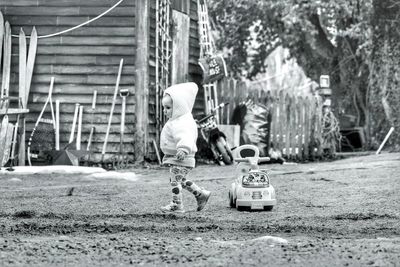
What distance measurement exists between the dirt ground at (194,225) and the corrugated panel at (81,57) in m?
2.63

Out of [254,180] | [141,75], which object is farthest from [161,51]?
[254,180]

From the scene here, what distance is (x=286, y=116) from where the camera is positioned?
1731 centimetres

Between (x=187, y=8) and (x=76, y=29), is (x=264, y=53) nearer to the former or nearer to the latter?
(x=187, y=8)

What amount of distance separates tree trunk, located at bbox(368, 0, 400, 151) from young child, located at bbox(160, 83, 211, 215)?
36.9 ft

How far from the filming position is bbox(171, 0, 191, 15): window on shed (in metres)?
15.5

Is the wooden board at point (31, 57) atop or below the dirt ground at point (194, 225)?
atop

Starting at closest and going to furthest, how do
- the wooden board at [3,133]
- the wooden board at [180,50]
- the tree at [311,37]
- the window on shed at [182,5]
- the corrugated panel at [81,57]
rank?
the wooden board at [3,133]
the corrugated panel at [81,57]
the wooden board at [180,50]
the window on shed at [182,5]
the tree at [311,37]

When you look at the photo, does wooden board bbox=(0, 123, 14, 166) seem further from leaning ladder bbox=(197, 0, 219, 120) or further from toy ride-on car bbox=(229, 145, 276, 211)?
toy ride-on car bbox=(229, 145, 276, 211)

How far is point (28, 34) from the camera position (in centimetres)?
1433

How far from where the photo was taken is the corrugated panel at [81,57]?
14281 millimetres

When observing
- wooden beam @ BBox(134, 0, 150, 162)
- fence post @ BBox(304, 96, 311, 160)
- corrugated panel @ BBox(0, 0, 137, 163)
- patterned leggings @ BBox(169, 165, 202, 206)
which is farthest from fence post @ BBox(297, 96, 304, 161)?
patterned leggings @ BBox(169, 165, 202, 206)

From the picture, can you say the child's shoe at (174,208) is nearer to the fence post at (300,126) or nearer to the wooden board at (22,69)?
the wooden board at (22,69)

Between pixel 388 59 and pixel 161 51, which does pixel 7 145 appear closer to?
pixel 161 51

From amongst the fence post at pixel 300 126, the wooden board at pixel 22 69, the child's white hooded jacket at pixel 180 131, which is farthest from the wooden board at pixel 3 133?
the fence post at pixel 300 126
